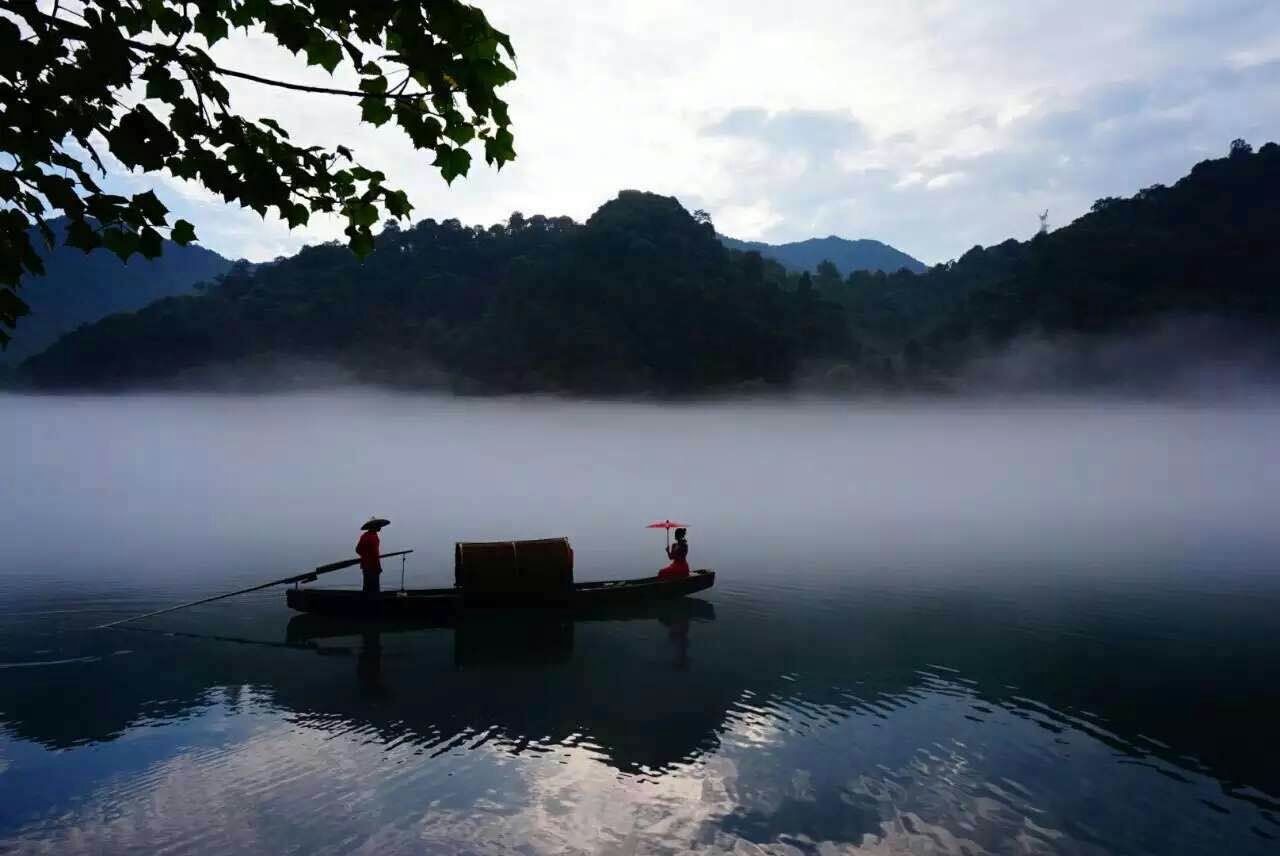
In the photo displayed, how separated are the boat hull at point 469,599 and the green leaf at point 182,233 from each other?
22524 millimetres

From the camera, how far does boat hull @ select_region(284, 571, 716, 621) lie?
91.0 ft

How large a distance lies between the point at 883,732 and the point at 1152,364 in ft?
661

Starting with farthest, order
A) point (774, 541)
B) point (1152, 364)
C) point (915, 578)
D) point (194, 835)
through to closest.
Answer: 1. point (1152, 364)
2. point (774, 541)
3. point (915, 578)
4. point (194, 835)

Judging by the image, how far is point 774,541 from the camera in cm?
5297

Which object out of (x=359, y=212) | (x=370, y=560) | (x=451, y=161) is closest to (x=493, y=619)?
(x=370, y=560)


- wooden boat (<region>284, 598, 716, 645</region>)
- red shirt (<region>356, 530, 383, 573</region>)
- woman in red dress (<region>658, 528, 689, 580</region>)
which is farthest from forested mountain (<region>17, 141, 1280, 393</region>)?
red shirt (<region>356, 530, 383, 573</region>)

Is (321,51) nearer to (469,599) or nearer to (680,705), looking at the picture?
(680,705)

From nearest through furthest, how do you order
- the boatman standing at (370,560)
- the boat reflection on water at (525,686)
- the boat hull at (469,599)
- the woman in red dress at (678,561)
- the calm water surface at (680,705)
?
the calm water surface at (680,705) < the boat reflection on water at (525,686) < the boat hull at (469,599) < the boatman standing at (370,560) < the woman in red dress at (678,561)

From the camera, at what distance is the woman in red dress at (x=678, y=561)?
31.7m

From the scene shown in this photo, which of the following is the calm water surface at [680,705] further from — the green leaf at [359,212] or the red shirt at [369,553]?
→ the green leaf at [359,212]

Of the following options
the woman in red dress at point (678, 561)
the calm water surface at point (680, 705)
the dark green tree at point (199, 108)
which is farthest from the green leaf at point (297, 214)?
the woman in red dress at point (678, 561)

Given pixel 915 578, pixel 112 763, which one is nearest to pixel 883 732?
pixel 112 763

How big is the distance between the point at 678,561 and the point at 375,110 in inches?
1058

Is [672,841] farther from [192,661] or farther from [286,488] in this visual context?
[286,488]
